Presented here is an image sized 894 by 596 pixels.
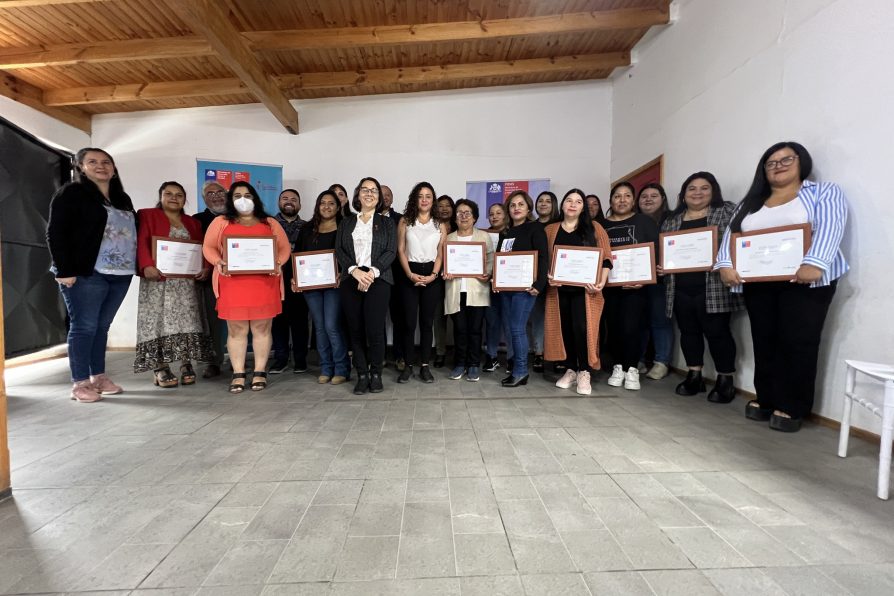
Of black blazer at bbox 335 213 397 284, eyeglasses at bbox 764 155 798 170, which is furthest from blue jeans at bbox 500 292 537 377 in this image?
eyeglasses at bbox 764 155 798 170

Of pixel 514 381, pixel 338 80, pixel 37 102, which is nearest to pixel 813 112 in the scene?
pixel 514 381

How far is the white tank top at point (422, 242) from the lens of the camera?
10.1ft

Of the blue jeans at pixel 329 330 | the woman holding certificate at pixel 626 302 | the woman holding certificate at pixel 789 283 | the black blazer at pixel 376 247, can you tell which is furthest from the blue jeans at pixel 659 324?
the blue jeans at pixel 329 330

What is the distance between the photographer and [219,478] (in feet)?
5.25

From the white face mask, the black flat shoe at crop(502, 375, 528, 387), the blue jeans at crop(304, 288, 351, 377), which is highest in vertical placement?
the white face mask

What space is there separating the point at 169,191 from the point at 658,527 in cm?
402

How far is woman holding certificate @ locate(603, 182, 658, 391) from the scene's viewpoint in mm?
2924

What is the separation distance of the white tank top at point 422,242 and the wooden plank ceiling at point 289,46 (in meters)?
2.29

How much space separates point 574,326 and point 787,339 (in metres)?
1.27

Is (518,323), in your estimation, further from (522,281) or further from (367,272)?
(367,272)

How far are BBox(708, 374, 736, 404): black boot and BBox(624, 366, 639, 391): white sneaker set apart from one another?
0.50 metres

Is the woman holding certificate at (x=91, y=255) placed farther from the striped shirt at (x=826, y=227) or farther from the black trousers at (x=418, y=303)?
the striped shirt at (x=826, y=227)

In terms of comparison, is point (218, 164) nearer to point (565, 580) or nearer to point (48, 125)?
point (48, 125)

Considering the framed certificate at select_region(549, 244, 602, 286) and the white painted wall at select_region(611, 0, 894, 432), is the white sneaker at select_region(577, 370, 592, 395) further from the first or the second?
the white painted wall at select_region(611, 0, 894, 432)
